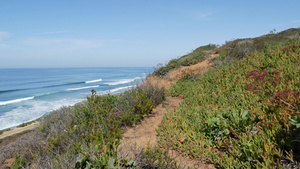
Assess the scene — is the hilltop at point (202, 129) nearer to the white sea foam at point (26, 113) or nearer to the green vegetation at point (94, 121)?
the green vegetation at point (94, 121)

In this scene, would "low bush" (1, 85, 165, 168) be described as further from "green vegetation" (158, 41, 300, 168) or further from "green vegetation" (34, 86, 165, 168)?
"green vegetation" (158, 41, 300, 168)

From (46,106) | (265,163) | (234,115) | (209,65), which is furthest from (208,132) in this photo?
(46,106)

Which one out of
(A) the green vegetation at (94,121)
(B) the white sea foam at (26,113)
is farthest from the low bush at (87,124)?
(B) the white sea foam at (26,113)

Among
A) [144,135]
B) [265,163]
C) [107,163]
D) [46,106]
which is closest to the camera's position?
[107,163]

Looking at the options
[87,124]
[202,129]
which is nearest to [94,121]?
[87,124]

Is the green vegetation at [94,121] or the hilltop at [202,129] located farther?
the green vegetation at [94,121]

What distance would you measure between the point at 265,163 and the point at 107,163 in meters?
2.68

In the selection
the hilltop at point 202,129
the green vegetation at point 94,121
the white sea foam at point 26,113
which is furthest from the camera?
the white sea foam at point 26,113

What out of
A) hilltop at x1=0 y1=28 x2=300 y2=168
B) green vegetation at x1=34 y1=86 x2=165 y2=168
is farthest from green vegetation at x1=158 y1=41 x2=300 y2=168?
green vegetation at x1=34 y1=86 x2=165 y2=168

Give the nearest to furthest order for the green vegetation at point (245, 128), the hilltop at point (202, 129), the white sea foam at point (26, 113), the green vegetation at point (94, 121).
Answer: the hilltop at point (202, 129), the green vegetation at point (245, 128), the green vegetation at point (94, 121), the white sea foam at point (26, 113)

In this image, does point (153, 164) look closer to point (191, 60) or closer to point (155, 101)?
point (155, 101)

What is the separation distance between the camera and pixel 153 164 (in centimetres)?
335

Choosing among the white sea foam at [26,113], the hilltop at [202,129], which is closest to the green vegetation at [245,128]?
the hilltop at [202,129]

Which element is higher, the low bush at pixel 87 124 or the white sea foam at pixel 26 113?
the low bush at pixel 87 124
